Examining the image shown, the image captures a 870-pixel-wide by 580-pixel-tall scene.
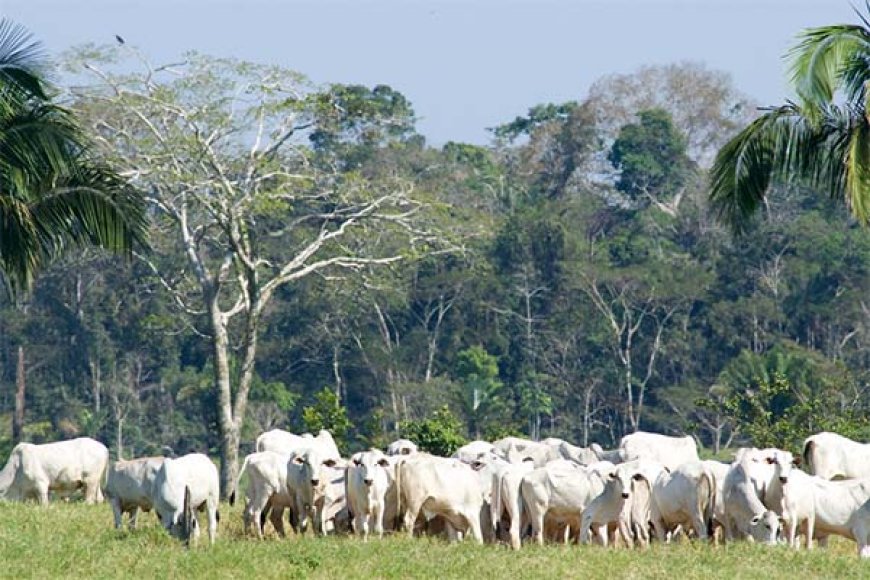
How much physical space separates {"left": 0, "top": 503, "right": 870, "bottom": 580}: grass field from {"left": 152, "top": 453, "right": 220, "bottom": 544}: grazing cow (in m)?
0.28

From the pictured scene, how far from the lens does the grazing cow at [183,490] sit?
69.4 ft

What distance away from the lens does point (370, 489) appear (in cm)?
2197

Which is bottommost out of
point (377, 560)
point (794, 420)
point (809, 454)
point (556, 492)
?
point (377, 560)

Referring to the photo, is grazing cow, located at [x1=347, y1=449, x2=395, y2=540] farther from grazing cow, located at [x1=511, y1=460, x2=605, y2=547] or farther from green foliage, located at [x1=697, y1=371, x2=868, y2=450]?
green foliage, located at [x1=697, y1=371, x2=868, y2=450]

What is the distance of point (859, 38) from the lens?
21.4 m

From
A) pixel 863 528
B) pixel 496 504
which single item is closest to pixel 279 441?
pixel 496 504

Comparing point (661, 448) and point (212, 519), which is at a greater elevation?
point (661, 448)

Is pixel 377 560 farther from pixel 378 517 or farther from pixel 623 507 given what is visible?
pixel 623 507

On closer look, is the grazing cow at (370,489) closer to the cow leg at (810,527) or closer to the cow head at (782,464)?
the cow head at (782,464)

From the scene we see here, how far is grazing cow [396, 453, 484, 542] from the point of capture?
72.9 ft

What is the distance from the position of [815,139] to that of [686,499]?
4192mm

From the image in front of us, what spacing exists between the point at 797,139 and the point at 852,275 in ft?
117

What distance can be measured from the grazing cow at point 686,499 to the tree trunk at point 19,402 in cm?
3247

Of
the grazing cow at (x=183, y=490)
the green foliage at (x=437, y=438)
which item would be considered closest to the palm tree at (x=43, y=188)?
the grazing cow at (x=183, y=490)
